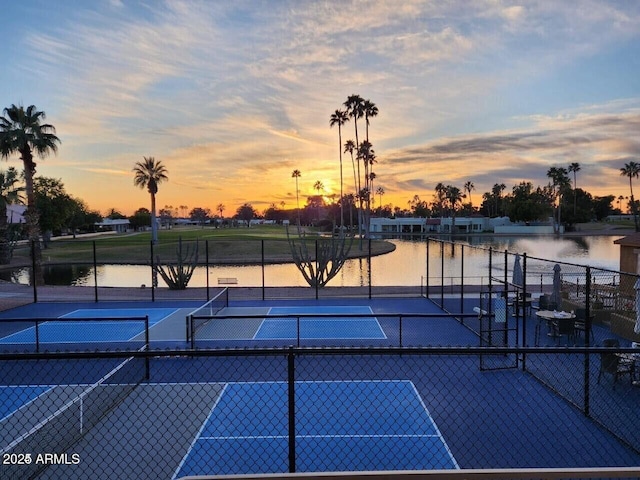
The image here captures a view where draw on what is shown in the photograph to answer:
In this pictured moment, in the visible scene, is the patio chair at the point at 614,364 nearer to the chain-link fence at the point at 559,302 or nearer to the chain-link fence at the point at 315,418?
the chain-link fence at the point at 315,418

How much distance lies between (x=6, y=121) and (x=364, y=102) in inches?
1528

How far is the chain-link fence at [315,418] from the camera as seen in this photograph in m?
7.08

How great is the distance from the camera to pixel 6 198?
47.7m

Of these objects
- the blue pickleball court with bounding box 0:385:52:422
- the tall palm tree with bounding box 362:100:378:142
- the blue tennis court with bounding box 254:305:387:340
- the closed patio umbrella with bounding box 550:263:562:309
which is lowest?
the blue tennis court with bounding box 254:305:387:340

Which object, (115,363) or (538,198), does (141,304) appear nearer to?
(115,363)

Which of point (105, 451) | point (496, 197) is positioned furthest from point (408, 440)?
point (496, 197)

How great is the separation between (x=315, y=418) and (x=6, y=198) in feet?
164

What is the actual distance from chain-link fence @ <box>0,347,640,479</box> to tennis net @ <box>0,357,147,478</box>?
0.09 feet

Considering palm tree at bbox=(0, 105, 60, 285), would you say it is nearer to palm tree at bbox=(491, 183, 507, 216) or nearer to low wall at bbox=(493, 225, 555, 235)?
low wall at bbox=(493, 225, 555, 235)

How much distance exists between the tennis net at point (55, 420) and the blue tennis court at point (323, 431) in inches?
72.1

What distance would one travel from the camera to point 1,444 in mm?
6949

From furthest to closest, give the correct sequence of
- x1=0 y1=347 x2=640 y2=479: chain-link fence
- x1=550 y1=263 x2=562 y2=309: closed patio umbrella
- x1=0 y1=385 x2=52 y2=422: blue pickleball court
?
x1=550 y1=263 x2=562 y2=309: closed patio umbrella
x1=0 y1=385 x2=52 y2=422: blue pickleball court
x1=0 y1=347 x2=640 y2=479: chain-link fence

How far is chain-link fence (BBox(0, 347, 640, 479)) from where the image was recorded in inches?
279

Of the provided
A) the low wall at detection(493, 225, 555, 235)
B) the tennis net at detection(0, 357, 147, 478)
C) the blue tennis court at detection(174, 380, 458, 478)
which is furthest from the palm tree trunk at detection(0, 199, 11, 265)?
the low wall at detection(493, 225, 555, 235)
